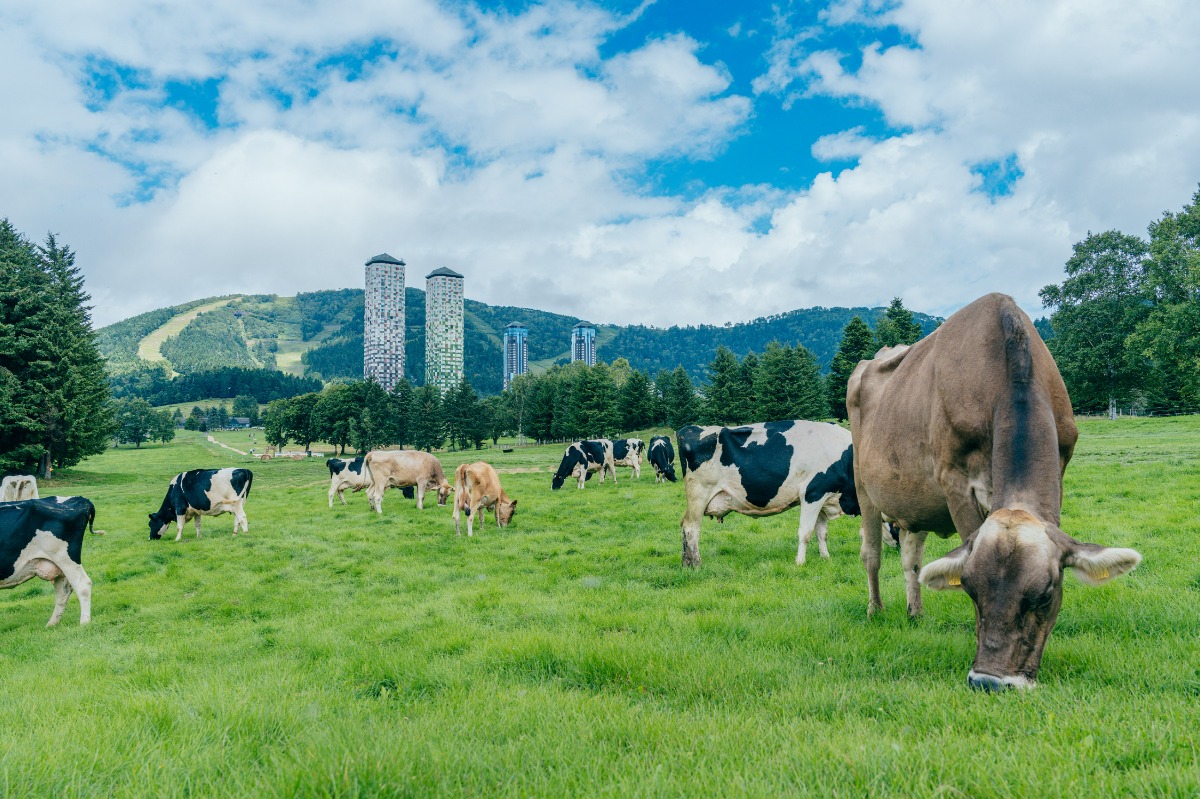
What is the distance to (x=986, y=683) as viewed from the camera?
369cm

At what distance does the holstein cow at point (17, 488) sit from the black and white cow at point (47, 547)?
357 inches

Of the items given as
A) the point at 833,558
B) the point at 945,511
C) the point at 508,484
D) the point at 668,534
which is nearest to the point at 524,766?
the point at 945,511

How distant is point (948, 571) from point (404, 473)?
20305 mm

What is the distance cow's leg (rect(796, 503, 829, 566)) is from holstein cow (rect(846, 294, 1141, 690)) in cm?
340

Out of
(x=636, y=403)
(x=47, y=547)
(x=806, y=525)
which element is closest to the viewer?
(x=47, y=547)

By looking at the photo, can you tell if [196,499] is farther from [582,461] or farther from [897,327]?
[897,327]

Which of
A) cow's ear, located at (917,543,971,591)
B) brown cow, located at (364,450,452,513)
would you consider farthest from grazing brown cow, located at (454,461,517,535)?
cow's ear, located at (917,543,971,591)

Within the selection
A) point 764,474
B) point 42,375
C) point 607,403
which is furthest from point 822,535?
point 607,403

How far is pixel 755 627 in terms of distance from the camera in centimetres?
598

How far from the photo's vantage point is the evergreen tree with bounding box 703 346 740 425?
220 feet

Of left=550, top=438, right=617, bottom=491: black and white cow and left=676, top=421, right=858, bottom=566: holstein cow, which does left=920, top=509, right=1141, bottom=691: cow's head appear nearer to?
left=676, top=421, right=858, bottom=566: holstein cow

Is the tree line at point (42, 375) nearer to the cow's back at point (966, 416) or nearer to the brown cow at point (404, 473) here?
the brown cow at point (404, 473)

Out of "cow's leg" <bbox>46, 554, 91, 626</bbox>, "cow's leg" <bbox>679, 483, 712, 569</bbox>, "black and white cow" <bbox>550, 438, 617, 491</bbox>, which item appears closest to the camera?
"cow's leg" <bbox>46, 554, 91, 626</bbox>

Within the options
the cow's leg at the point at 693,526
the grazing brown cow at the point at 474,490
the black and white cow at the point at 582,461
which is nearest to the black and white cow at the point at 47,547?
the grazing brown cow at the point at 474,490
